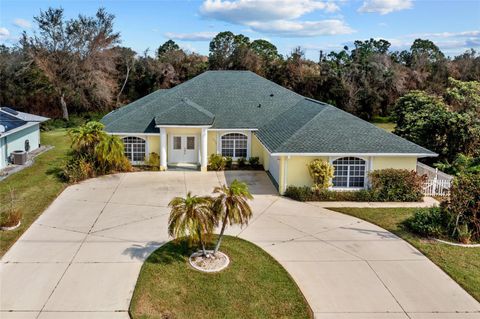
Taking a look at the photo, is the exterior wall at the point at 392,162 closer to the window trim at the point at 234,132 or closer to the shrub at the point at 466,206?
the shrub at the point at 466,206

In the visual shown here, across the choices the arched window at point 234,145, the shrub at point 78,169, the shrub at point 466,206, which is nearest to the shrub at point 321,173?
the shrub at point 466,206

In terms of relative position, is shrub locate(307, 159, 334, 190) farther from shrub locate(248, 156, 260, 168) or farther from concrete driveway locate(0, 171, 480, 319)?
shrub locate(248, 156, 260, 168)

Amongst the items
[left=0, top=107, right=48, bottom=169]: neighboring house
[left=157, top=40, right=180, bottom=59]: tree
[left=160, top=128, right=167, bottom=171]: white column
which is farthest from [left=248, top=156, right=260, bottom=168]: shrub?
[left=157, top=40, right=180, bottom=59]: tree

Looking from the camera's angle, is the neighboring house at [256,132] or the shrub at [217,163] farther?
the shrub at [217,163]

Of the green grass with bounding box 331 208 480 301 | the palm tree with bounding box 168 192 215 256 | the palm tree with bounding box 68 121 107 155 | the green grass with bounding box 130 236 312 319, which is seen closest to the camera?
the green grass with bounding box 130 236 312 319

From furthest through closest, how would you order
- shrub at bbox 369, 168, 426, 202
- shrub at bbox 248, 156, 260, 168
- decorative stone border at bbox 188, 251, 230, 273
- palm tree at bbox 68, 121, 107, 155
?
shrub at bbox 248, 156, 260, 168, palm tree at bbox 68, 121, 107, 155, shrub at bbox 369, 168, 426, 202, decorative stone border at bbox 188, 251, 230, 273

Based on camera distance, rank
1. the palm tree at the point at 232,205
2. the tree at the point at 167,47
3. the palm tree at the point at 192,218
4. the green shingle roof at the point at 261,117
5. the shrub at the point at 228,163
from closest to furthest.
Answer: the palm tree at the point at 192,218
the palm tree at the point at 232,205
the green shingle roof at the point at 261,117
the shrub at the point at 228,163
the tree at the point at 167,47

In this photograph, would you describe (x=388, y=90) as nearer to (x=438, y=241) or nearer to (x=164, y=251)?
(x=438, y=241)
